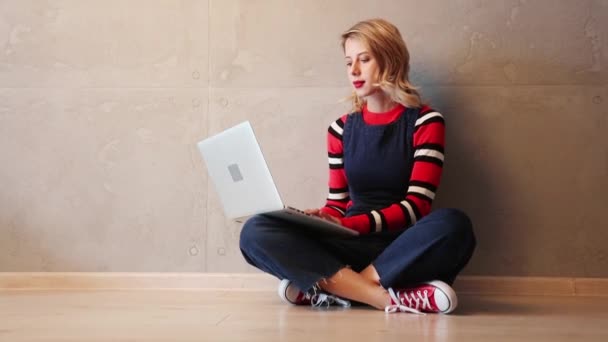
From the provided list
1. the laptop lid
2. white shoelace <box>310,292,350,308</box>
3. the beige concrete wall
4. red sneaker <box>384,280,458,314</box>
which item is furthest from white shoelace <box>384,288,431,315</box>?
the beige concrete wall

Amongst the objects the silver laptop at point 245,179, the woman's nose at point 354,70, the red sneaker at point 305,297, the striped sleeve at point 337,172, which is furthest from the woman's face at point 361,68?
the red sneaker at point 305,297

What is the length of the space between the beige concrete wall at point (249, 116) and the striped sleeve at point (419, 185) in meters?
0.23

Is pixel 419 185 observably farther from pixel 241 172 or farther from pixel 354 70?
pixel 241 172

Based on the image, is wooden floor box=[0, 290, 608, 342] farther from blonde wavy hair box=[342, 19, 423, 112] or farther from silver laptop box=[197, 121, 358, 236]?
blonde wavy hair box=[342, 19, 423, 112]

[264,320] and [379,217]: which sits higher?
[379,217]

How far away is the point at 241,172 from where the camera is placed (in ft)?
5.52

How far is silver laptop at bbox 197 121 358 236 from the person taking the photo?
5.41 feet

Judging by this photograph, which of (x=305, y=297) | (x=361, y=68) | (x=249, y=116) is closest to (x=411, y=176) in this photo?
(x=361, y=68)

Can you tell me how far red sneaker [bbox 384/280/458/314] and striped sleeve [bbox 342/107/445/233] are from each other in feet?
0.63

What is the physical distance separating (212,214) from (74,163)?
444mm

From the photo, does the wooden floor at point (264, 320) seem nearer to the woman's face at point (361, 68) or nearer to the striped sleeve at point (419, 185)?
the striped sleeve at point (419, 185)

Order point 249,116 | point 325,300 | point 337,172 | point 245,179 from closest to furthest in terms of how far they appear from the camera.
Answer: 1. point 245,179
2. point 325,300
3. point 337,172
4. point 249,116

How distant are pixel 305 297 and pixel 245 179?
0.36 metres

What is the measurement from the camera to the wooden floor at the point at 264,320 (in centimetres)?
134
